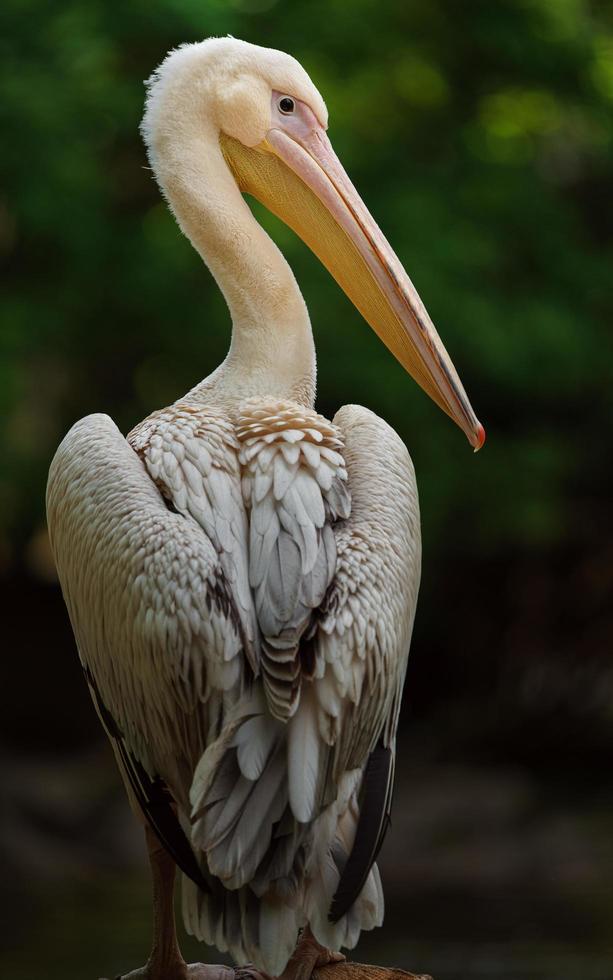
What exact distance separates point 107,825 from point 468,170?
4955 mm

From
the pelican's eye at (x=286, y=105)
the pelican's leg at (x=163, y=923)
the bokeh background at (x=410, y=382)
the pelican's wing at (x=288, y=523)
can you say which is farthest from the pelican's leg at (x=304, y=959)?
the bokeh background at (x=410, y=382)

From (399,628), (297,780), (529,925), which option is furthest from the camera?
(529,925)

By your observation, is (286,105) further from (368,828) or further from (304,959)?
(304,959)

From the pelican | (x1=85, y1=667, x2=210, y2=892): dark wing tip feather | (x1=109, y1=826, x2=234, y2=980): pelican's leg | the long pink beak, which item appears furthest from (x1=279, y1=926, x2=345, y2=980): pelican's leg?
the long pink beak

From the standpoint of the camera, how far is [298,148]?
12.4 ft

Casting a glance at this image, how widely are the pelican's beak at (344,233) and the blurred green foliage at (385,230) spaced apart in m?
4.75

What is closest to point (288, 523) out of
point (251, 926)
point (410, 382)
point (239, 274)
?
point (251, 926)

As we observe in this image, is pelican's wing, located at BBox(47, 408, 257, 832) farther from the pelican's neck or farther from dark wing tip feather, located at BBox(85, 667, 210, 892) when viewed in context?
the pelican's neck

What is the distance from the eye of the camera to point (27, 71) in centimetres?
862

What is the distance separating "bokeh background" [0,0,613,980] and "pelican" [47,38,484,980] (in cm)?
496

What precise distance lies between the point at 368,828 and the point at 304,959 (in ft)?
1.64

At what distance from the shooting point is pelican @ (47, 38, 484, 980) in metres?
2.92

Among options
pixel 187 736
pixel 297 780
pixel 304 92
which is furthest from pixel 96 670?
pixel 304 92

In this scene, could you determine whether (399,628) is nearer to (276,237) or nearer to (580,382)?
(276,237)
